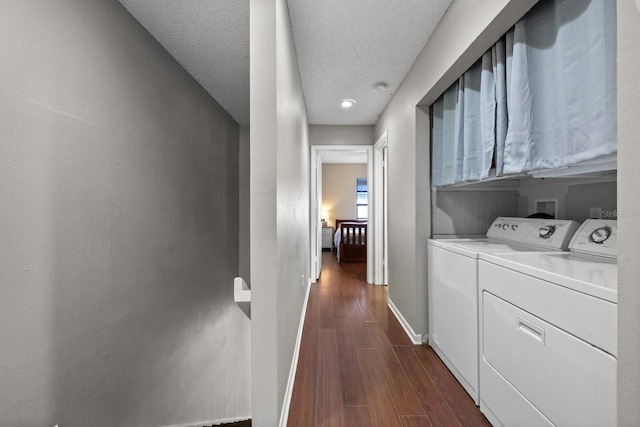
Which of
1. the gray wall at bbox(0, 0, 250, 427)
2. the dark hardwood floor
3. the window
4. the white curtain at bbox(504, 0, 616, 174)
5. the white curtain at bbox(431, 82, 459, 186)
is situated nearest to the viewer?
the white curtain at bbox(504, 0, 616, 174)

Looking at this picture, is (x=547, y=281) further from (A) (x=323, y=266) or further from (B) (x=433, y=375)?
(A) (x=323, y=266)

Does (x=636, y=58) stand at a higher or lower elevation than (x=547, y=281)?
higher

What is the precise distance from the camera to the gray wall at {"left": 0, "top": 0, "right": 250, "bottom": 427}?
1038mm

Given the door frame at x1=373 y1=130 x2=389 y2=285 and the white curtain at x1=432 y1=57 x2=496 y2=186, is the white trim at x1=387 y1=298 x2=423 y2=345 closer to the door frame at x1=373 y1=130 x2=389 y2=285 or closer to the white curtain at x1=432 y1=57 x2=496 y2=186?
the door frame at x1=373 y1=130 x2=389 y2=285

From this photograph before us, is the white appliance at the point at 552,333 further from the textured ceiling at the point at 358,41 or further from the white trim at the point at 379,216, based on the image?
the white trim at the point at 379,216

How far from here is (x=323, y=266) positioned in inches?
205

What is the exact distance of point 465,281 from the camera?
5.13 feet

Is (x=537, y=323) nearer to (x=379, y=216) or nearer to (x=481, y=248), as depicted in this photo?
(x=481, y=248)

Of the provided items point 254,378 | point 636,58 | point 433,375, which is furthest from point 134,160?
point 433,375

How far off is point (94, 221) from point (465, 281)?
2071 millimetres

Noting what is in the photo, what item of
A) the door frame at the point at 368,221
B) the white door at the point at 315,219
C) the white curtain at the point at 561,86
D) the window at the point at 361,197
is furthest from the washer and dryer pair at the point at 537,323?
the window at the point at 361,197

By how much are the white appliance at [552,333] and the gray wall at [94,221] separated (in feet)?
6.58

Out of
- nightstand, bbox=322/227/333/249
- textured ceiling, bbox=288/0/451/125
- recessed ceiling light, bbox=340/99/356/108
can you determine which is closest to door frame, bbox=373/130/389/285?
recessed ceiling light, bbox=340/99/356/108

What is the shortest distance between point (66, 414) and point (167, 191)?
4.57 feet
